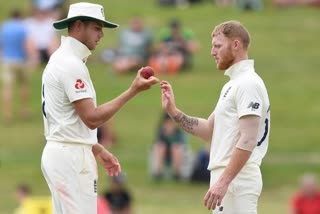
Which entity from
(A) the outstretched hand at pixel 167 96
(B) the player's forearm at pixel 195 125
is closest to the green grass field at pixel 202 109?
(B) the player's forearm at pixel 195 125

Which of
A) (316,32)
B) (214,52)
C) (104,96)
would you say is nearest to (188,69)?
(104,96)

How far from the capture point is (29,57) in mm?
27938

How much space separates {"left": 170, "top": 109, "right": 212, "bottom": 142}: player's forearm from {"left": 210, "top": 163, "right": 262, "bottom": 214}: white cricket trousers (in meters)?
0.55

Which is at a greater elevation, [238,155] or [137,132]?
[238,155]

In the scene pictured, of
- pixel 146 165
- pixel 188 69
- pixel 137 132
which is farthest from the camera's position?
pixel 188 69

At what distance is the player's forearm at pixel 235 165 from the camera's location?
33.1ft

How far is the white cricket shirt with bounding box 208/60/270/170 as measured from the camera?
10.2 metres

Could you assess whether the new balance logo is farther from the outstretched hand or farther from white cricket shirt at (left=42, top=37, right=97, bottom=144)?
white cricket shirt at (left=42, top=37, right=97, bottom=144)

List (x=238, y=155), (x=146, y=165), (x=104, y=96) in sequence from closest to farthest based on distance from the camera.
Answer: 1. (x=238, y=155)
2. (x=146, y=165)
3. (x=104, y=96)

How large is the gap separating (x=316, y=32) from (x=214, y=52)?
25544 mm

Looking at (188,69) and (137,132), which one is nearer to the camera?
(137,132)

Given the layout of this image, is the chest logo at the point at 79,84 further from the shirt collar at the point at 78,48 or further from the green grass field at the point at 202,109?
the green grass field at the point at 202,109

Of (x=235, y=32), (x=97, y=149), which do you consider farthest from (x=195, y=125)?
(x=235, y=32)

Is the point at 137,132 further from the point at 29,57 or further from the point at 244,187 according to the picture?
the point at 244,187
